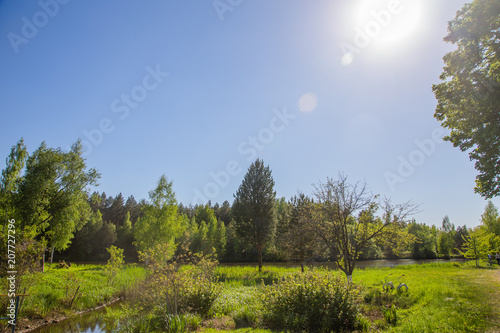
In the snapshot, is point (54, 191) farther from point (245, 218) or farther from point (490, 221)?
point (490, 221)

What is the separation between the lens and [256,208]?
26.2m

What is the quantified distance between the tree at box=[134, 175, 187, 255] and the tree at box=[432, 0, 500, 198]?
2717cm

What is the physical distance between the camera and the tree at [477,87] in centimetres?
918

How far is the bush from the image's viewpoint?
7262 millimetres

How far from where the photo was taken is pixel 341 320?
729cm

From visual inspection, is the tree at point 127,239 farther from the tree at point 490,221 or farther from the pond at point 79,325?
the tree at point 490,221

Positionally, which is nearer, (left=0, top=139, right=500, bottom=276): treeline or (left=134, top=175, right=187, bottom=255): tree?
(left=0, top=139, right=500, bottom=276): treeline

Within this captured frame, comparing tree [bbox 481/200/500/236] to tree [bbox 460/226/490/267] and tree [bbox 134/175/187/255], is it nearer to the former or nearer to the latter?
tree [bbox 460/226/490/267]

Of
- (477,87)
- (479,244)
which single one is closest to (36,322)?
(477,87)

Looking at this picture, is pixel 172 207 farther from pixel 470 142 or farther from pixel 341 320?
pixel 470 142

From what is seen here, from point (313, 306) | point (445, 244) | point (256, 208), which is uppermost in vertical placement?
point (256, 208)

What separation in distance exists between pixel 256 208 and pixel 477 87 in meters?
20.2

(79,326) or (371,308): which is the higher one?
(371,308)

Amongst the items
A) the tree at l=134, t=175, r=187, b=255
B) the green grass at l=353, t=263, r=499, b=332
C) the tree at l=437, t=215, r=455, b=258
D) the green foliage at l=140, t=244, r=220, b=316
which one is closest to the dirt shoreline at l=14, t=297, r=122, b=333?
the green foliage at l=140, t=244, r=220, b=316
